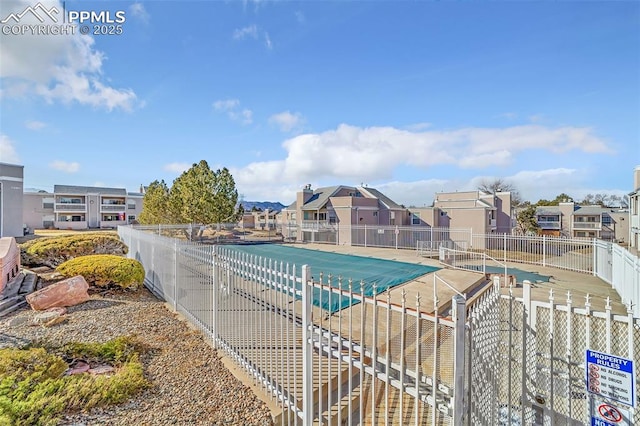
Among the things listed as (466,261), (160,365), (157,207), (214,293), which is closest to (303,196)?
(157,207)

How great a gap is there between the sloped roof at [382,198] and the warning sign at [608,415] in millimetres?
29253

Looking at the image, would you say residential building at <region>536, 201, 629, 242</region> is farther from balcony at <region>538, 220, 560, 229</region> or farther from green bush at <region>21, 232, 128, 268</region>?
green bush at <region>21, 232, 128, 268</region>

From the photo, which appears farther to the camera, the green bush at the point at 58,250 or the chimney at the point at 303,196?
the chimney at the point at 303,196

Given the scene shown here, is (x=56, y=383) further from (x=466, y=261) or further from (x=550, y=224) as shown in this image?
(x=550, y=224)

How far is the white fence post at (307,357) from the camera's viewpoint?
112 inches

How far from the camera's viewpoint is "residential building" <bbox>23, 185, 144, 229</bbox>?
4331 centimetres

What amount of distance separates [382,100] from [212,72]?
747cm

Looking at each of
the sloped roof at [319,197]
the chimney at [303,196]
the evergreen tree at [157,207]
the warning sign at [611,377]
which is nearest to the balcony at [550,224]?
the sloped roof at [319,197]

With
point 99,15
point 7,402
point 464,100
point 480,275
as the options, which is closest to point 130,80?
point 99,15

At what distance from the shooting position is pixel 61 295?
6.57 m

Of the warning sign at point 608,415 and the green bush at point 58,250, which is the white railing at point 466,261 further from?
the green bush at point 58,250

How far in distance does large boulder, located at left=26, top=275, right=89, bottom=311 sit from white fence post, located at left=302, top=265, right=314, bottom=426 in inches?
261

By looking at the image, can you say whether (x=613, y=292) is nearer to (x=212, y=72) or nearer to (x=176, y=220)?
(x=212, y=72)

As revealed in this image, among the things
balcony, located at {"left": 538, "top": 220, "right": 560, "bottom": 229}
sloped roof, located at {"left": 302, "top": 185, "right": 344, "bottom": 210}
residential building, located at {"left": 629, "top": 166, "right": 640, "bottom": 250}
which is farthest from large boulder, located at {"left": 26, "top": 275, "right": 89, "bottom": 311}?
balcony, located at {"left": 538, "top": 220, "right": 560, "bottom": 229}
